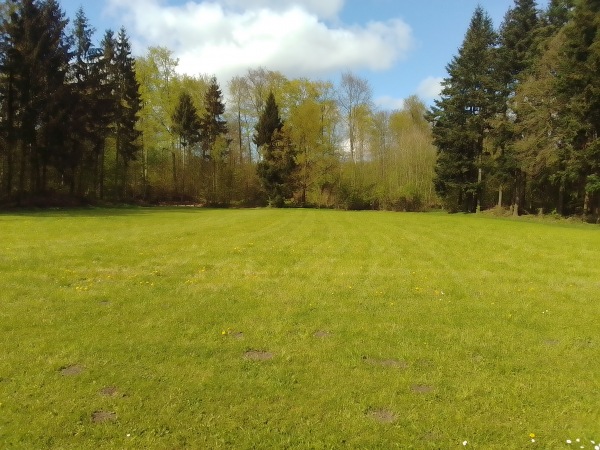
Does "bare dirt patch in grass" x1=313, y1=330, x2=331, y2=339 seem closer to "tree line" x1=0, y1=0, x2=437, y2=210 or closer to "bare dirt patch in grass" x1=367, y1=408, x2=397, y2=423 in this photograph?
"bare dirt patch in grass" x1=367, y1=408, x2=397, y2=423

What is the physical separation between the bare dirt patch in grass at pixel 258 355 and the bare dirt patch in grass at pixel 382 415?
1.57 m

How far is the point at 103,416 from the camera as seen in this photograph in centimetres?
371

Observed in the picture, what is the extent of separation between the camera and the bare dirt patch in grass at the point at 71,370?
177 inches

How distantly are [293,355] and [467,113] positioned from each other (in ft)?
140

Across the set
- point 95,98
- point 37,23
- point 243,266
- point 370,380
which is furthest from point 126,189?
point 370,380

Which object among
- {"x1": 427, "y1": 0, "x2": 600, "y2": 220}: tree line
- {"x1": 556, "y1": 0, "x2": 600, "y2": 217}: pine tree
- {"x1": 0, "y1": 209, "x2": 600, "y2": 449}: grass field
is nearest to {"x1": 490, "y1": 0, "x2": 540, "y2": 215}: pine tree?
{"x1": 427, "y1": 0, "x2": 600, "y2": 220}: tree line

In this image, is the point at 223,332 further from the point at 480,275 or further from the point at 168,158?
the point at 168,158

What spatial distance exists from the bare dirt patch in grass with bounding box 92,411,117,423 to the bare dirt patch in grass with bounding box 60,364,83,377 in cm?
93

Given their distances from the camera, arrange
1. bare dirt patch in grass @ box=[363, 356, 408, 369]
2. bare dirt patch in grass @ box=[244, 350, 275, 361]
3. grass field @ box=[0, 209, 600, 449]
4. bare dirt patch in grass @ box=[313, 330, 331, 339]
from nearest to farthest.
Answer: grass field @ box=[0, 209, 600, 449] < bare dirt patch in grass @ box=[363, 356, 408, 369] < bare dirt patch in grass @ box=[244, 350, 275, 361] < bare dirt patch in grass @ box=[313, 330, 331, 339]

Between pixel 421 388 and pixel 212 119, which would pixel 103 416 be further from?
pixel 212 119

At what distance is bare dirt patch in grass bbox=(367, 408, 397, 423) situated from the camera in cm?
376

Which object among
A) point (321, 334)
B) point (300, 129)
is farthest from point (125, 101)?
point (321, 334)

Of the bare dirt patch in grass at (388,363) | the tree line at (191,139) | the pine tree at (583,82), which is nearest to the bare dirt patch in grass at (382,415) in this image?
the bare dirt patch in grass at (388,363)

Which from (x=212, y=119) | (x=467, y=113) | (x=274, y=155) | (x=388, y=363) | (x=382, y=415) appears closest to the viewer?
(x=382, y=415)
